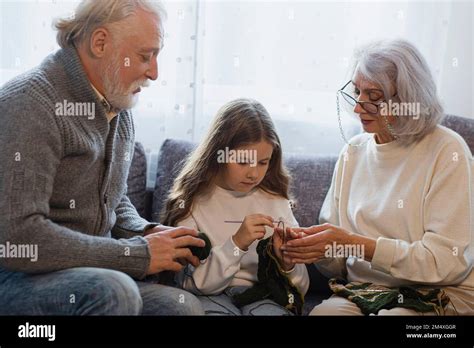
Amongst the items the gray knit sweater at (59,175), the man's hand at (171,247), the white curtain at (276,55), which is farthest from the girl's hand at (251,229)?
the white curtain at (276,55)

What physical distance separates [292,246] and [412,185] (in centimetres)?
35

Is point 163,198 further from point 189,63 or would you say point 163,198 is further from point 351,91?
point 351,91

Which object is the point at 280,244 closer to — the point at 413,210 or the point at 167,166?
the point at 413,210

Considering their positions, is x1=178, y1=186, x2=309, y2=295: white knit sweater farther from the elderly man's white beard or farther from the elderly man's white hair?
the elderly man's white hair

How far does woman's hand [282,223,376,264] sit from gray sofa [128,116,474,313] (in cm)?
35

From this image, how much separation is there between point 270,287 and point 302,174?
19.1 inches

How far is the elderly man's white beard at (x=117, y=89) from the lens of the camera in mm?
1786

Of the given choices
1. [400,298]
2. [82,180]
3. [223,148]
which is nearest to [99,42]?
[82,180]

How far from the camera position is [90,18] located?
1769 mm
